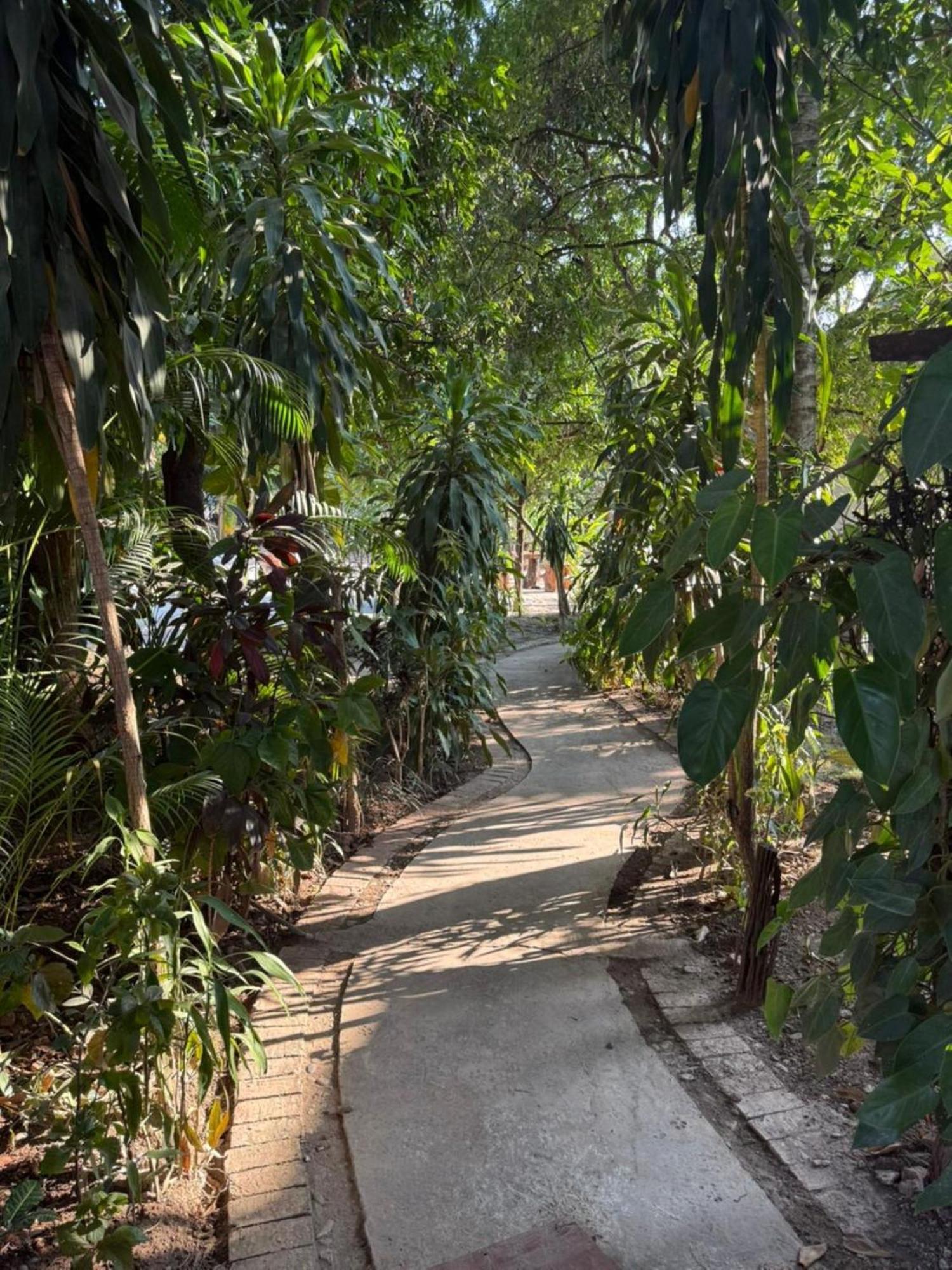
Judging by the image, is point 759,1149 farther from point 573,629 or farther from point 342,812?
point 573,629

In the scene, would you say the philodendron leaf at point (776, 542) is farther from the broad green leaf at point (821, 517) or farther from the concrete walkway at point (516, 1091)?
the concrete walkway at point (516, 1091)

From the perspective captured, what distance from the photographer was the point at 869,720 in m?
1.14

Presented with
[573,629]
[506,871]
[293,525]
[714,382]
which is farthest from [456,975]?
[573,629]

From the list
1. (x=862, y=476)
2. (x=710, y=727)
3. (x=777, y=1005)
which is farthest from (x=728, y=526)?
(x=777, y=1005)

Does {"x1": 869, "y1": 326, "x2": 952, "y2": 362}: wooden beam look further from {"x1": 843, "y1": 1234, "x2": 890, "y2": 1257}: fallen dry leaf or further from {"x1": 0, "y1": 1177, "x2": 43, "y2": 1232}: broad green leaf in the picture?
{"x1": 0, "y1": 1177, "x2": 43, "y2": 1232}: broad green leaf

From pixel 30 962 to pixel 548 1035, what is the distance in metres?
1.25

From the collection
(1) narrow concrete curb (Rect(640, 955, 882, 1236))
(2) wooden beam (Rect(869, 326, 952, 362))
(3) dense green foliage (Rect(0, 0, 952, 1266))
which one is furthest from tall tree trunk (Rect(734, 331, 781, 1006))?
(2) wooden beam (Rect(869, 326, 952, 362))

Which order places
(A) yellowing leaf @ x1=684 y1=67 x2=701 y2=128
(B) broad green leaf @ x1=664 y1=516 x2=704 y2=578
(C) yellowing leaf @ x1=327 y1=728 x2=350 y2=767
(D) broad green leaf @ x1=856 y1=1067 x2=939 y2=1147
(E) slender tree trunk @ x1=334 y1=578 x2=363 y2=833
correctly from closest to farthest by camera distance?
(D) broad green leaf @ x1=856 y1=1067 x2=939 y2=1147
(B) broad green leaf @ x1=664 y1=516 x2=704 y2=578
(A) yellowing leaf @ x1=684 y1=67 x2=701 y2=128
(C) yellowing leaf @ x1=327 y1=728 x2=350 y2=767
(E) slender tree trunk @ x1=334 y1=578 x2=363 y2=833

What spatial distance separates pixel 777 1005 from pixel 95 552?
1.55 metres

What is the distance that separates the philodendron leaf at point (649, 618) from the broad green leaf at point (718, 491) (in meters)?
0.13

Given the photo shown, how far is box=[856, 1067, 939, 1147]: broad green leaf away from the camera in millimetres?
1185

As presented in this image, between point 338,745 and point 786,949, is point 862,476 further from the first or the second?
point 338,745

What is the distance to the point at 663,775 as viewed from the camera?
15.3 ft

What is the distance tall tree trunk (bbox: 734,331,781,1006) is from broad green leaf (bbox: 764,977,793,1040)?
515 millimetres
